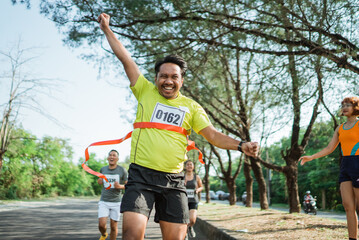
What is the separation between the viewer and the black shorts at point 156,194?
2934 mm

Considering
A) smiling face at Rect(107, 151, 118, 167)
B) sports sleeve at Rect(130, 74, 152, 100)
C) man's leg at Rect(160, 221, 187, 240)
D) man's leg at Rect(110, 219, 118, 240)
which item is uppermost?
sports sleeve at Rect(130, 74, 152, 100)

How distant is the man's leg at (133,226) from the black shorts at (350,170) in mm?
3136

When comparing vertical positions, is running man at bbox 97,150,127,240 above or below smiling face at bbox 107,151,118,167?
below

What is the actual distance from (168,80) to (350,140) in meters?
2.96

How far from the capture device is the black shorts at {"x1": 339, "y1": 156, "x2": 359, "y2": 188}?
4.84 m

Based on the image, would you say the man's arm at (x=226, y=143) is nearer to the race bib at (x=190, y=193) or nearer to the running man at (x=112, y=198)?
the running man at (x=112, y=198)

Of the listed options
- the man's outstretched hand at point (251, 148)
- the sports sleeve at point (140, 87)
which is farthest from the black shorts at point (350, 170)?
the sports sleeve at point (140, 87)

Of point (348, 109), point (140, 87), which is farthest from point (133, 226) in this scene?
point (348, 109)

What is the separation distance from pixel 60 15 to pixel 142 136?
528 centimetres

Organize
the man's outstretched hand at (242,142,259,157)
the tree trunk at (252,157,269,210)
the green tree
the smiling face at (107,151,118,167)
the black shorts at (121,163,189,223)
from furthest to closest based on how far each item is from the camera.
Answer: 1. the green tree
2. the tree trunk at (252,157,269,210)
3. the smiling face at (107,151,118,167)
4. the black shorts at (121,163,189,223)
5. the man's outstretched hand at (242,142,259,157)

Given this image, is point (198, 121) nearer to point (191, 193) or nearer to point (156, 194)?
point (156, 194)

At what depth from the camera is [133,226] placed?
2842 millimetres

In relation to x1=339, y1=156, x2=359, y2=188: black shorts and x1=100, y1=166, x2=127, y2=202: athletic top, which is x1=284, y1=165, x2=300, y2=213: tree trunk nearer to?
x1=100, y1=166, x2=127, y2=202: athletic top

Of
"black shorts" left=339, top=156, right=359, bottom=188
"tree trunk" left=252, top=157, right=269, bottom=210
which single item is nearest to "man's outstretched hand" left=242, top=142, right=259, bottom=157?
"black shorts" left=339, top=156, right=359, bottom=188
